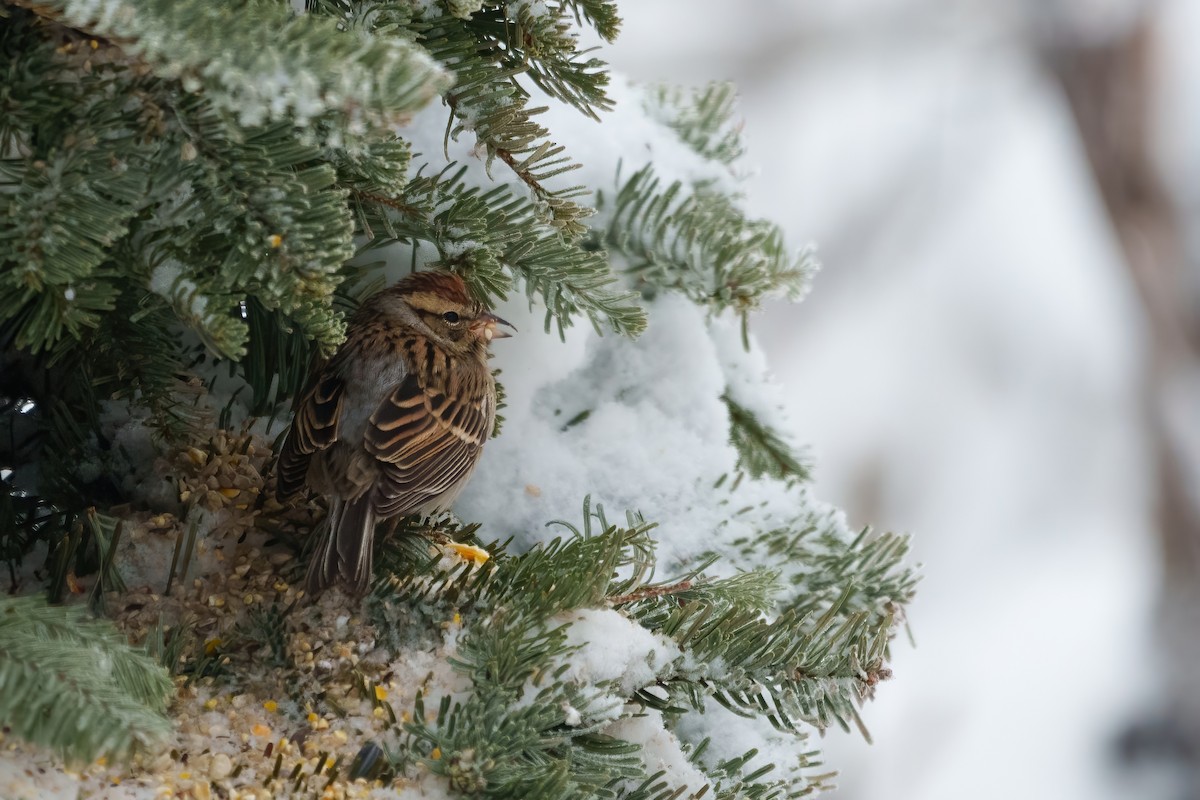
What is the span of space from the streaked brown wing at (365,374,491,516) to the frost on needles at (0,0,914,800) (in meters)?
0.05

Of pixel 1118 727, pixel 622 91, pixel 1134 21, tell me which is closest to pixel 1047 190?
pixel 1134 21

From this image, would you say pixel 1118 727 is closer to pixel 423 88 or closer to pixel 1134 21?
pixel 1134 21

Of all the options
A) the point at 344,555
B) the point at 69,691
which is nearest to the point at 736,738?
the point at 344,555

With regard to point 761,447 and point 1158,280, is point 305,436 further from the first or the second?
point 1158,280

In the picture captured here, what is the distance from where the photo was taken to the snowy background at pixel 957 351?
5.00 meters

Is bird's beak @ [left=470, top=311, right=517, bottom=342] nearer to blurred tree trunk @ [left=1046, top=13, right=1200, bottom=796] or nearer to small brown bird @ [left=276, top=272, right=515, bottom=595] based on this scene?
small brown bird @ [left=276, top=272, right=515, bottom=595]

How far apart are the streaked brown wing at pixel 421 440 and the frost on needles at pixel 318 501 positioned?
0.05m

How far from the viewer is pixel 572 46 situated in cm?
122

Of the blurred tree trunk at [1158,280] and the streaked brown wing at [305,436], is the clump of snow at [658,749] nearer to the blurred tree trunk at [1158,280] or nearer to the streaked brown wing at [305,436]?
the streaked brown wing at [305,436]

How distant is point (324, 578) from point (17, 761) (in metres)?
0.33

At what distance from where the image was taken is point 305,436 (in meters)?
1.36

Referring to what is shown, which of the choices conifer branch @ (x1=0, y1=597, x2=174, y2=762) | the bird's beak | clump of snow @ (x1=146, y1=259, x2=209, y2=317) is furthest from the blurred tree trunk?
conifer branch @ (x1=0, y1=597, x2=174, y2=762)

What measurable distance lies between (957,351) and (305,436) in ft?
17.9

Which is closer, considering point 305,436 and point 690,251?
point 305,436
